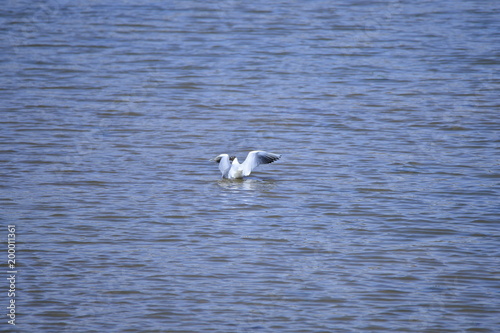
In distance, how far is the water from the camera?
5.69 meters

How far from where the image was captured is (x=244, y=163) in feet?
28.0

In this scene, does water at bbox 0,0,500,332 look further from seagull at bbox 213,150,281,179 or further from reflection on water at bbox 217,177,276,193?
seagull at bbox 213,150,281,179

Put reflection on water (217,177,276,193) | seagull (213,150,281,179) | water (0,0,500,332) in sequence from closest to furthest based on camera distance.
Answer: water (0,0,500,332)
reflection on water (217,177,276,193)
seagull (213,150,281,179)

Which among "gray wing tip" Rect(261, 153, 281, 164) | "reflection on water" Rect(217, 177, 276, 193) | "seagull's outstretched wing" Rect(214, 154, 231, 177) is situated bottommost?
"reflection on water" Rect(217, 177, 276, 193)

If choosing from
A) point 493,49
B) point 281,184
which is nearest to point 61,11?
point 493,49

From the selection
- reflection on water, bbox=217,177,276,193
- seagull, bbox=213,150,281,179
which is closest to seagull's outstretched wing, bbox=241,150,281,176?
seagull, bbox=213,150,281,179

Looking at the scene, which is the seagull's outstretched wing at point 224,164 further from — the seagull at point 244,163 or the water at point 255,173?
the water at point 255,173

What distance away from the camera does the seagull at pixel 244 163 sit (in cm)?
852

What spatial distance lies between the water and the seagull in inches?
5.5

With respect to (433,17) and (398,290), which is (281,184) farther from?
(433,17)

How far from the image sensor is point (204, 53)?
14.7 meters

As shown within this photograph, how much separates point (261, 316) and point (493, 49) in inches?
405

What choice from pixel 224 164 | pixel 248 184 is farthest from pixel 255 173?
pixel 224 164

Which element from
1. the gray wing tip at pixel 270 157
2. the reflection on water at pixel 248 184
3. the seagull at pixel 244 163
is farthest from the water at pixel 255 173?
the gray wing tip at pixel 270 157
